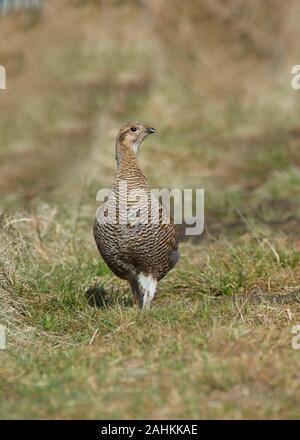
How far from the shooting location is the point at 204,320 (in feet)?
17.2

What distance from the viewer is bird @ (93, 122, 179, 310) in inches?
225

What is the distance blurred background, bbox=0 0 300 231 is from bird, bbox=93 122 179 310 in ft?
15.0

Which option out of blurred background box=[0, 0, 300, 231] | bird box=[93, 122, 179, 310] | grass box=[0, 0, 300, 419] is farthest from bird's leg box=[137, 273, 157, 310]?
blurred background box=[0, 0, 300, 231]

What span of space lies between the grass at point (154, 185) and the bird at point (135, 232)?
28 centimetres

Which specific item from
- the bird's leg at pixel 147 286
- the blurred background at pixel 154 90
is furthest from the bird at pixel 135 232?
the blurred background at pixel 154 90

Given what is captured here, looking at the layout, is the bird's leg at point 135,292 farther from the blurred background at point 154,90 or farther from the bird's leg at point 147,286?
the blurred background at point 154,90

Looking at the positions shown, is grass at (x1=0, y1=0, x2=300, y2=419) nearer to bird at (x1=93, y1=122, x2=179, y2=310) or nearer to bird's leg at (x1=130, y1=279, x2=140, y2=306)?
bird's leg at (x1=130, y1=279, x2=140, y2=306)

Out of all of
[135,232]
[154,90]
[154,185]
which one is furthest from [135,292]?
[154,90]

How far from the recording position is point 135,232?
5.71 metres

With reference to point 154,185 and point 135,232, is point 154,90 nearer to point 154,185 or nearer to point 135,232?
point 154,185

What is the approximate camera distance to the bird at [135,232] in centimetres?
571

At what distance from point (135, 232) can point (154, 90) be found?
8.63 metres
